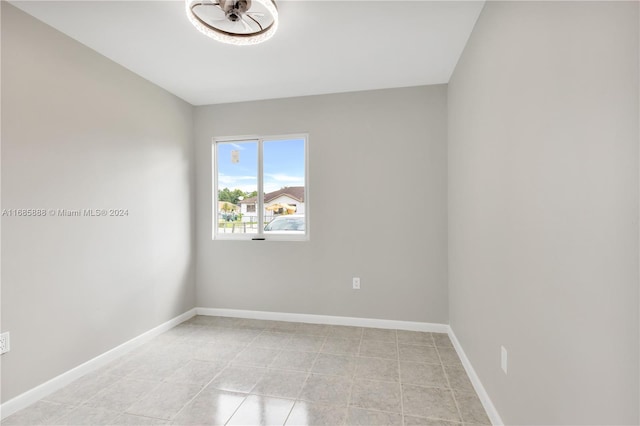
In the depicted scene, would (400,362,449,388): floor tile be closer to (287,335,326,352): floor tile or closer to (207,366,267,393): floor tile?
(287,335,326,352): floor tile

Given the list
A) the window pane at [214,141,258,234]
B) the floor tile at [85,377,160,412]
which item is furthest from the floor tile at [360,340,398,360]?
the window pane at [214,141,258,234]

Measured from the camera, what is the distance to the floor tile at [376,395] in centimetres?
183

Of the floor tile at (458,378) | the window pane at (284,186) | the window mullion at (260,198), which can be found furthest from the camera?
the window mullion at (260,198)

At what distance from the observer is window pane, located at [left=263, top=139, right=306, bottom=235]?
3.33 metres

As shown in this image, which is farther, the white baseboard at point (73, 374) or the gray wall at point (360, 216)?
the gray wall at point (360, 216)

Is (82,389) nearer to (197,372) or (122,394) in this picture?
(122,394)

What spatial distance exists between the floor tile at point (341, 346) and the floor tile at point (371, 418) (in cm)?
75

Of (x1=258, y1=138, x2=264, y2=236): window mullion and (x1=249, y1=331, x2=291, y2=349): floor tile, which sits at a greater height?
(x1=258, y1=138, x2=264, y2=236): window mullion

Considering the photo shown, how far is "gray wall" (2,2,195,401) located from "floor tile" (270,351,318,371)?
1420mm

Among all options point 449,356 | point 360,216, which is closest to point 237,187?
point 360,216

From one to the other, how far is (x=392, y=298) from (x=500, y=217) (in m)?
1.74

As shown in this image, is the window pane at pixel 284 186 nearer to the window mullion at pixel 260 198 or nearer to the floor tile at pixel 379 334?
the window mullion at pixel 260 198

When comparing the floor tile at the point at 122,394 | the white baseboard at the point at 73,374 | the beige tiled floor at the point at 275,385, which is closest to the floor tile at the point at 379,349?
the beige tiled floor at the point at 275,385

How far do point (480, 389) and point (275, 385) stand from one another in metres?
1.40
